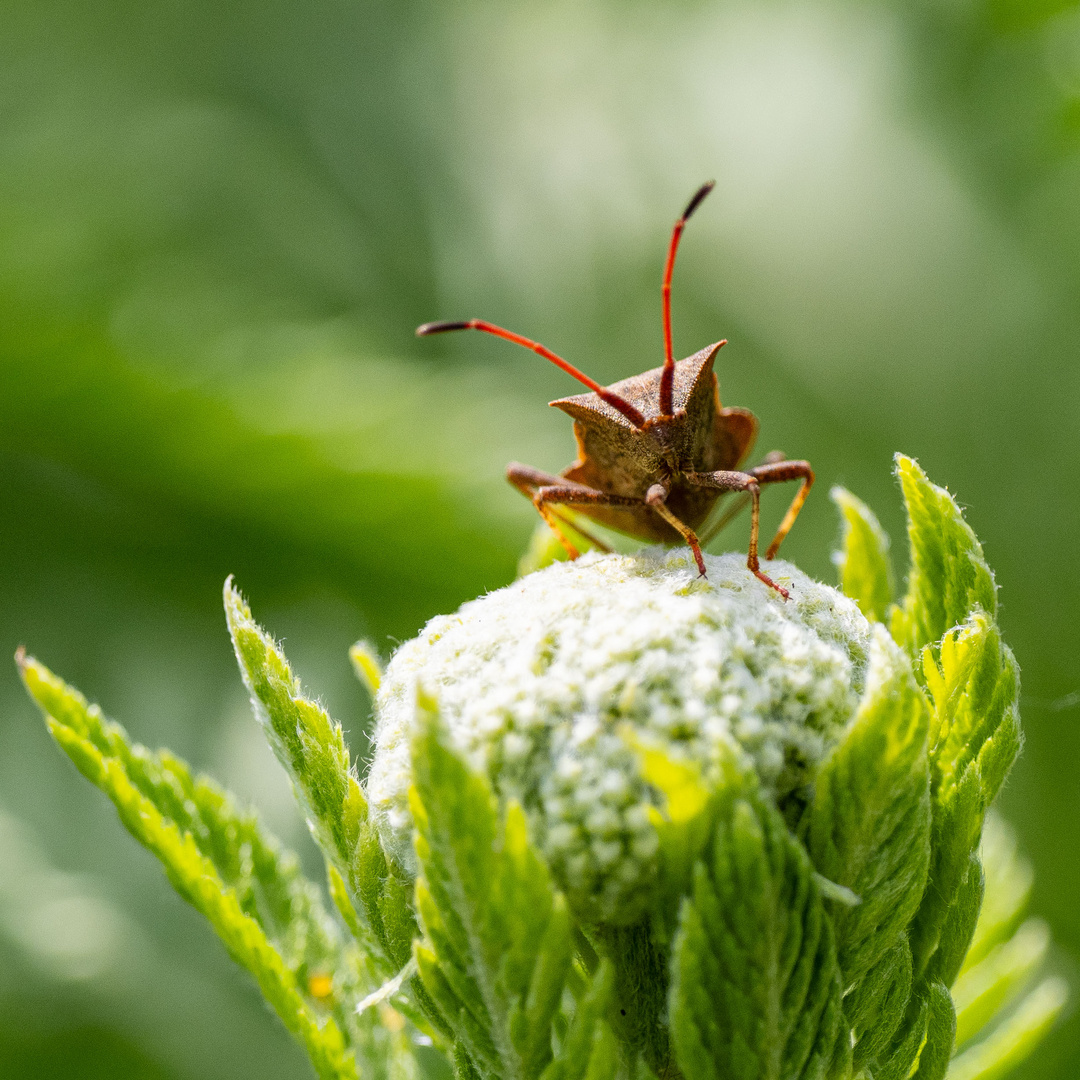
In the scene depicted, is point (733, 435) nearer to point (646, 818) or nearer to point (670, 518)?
point (670, 518)

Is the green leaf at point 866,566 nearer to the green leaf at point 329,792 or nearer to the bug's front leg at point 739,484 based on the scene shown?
the bug's front leg at point 739,484

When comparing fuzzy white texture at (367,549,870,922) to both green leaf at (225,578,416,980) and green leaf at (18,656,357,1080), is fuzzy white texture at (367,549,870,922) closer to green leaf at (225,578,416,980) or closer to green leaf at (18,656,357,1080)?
green leaf at (225,578,416,980)

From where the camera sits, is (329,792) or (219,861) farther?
(219,861)

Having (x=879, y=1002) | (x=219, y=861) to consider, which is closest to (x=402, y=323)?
(x=219, y=861)

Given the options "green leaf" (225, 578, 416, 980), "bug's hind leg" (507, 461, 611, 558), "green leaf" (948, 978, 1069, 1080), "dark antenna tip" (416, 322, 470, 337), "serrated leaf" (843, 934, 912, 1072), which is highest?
"dark antenna tip" (416, 322, 470, 337)

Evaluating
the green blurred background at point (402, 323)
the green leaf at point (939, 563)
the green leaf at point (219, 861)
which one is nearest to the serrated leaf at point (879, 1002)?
the green leaf at point (939, 563)

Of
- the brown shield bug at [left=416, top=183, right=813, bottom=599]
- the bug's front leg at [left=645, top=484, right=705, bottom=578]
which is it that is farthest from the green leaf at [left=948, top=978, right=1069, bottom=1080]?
the bug's front leg at [left=645, top=484, right=705, bottom=578]

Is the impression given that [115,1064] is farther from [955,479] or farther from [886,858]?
[955,479]
